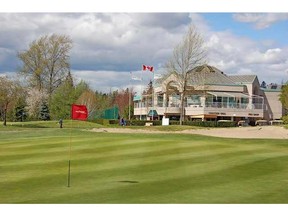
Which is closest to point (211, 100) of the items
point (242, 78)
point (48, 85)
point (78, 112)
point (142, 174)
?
point (242, 78)

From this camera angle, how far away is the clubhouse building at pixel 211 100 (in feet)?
220

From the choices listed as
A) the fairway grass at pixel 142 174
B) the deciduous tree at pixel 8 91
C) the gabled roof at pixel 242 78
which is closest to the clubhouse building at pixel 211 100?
the gabled roof at pixel 242 78

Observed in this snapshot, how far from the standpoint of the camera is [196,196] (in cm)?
1056

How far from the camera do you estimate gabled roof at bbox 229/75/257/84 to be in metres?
86.5

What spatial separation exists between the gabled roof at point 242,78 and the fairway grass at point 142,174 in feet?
223

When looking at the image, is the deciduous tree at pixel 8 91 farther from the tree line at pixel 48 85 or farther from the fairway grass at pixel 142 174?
the fairway grass at pixel 142 174

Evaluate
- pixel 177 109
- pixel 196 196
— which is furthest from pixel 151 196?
pixel 177 109

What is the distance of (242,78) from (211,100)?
50.9 ft

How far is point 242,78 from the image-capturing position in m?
88.3

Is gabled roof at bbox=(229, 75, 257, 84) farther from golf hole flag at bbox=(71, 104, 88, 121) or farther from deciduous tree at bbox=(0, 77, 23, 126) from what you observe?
golf hole flag at bbox=(71, 104, 88, 121)

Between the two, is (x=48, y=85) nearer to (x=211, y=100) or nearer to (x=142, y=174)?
(x=211, y=100)


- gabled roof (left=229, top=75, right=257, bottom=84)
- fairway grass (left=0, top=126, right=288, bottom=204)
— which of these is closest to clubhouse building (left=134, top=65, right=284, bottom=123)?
gabled roof (left=229, top=75, right=257, bottom=84)
